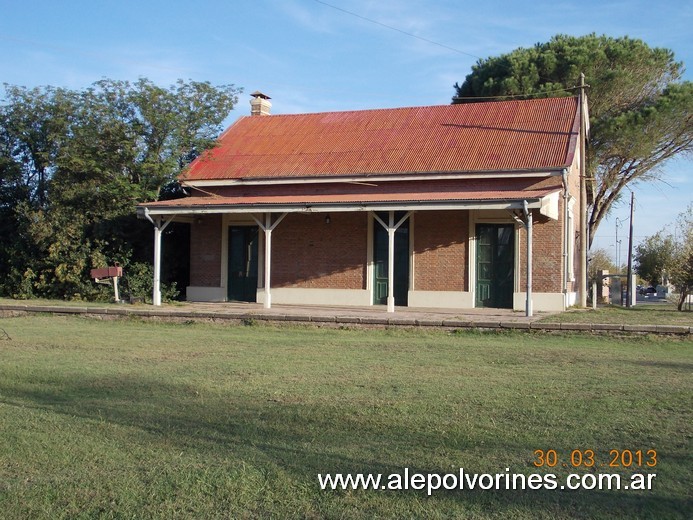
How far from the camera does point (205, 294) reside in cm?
2244

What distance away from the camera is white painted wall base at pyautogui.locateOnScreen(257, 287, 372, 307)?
20562 millimetres

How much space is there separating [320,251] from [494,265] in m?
4.94

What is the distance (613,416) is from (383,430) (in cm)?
217

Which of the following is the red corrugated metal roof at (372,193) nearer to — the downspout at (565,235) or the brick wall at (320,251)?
the downspout at (565,235)

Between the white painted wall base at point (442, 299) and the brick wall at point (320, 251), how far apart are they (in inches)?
60.5

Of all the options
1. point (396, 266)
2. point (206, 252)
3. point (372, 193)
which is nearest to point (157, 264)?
point (206, 252)

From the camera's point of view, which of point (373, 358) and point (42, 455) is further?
point (373, 358)

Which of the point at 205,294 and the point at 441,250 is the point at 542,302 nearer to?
the point at 441,250

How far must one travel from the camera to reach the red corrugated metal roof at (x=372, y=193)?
714 inches

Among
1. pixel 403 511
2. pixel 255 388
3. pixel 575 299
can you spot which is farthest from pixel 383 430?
pixel 575 299

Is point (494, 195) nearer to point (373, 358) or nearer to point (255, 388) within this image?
point (373, 358)

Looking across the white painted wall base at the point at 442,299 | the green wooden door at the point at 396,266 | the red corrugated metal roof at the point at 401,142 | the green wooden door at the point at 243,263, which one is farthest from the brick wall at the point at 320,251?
the white painted wall base at the point at 442,299

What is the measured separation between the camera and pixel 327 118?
25.2m

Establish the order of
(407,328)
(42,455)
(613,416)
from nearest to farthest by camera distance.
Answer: (42,455) < (613,416) < (407,328)
